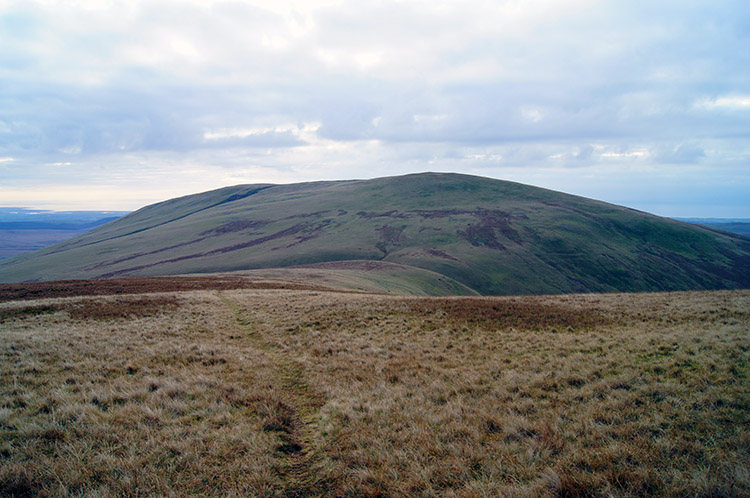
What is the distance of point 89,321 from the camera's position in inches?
842

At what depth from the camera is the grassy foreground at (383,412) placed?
A: 6.55m

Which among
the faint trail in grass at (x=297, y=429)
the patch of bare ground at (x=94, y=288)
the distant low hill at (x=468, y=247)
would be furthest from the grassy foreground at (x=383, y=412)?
the distant low hill at (x=468, y=247)

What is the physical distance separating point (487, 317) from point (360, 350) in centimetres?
960

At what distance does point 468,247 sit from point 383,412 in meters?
119

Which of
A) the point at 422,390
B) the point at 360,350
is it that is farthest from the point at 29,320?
the point at 422,390

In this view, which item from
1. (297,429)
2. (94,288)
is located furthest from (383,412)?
(94,288)

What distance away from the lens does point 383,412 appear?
9.90 metres

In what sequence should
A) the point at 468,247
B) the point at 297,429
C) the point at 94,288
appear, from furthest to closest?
the point at 468,247 → the point at 94,288 → the point at 297,429

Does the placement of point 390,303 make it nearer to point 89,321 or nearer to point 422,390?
point 422,390

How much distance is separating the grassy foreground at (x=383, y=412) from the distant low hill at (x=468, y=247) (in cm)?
7057

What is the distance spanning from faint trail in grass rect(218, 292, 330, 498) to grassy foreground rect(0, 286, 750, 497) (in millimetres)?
52

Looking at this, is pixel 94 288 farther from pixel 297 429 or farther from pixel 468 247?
pixel 468 247

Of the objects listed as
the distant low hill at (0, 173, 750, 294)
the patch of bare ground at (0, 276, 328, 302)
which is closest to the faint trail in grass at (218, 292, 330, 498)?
the patch of bare ground at (0, 276, 328, 302)

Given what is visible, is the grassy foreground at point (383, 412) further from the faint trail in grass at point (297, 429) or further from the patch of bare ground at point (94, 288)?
the patch of bare ground at point (94, 288)
